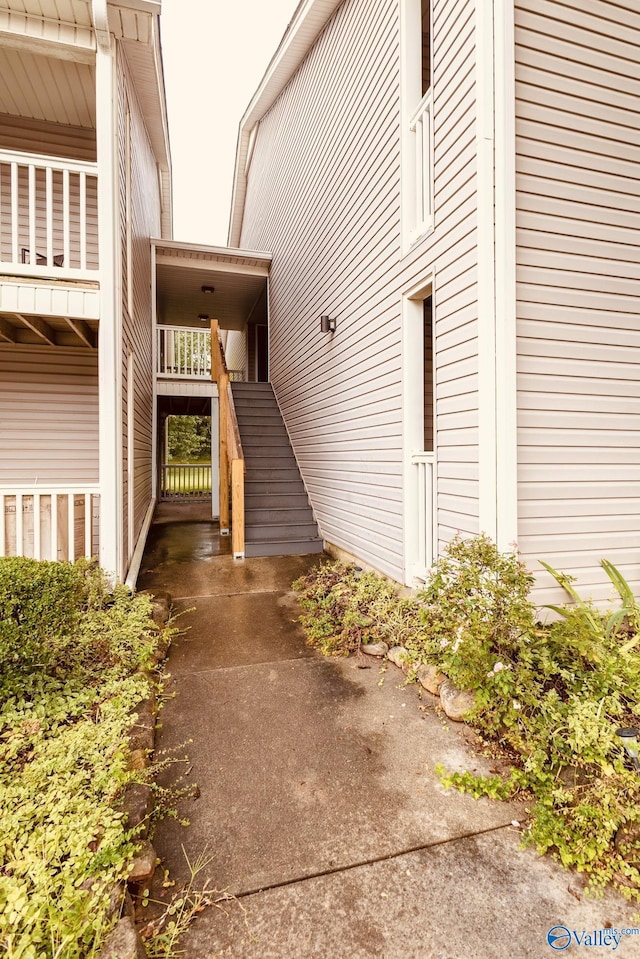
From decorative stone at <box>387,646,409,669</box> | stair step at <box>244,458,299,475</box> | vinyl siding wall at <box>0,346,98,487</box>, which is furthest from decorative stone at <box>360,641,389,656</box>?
stair step at <box>244,458,299,475</box>

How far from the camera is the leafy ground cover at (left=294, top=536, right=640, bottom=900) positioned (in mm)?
1601

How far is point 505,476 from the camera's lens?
264 cm

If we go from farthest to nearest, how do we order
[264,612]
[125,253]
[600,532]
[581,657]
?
[125,253], [264,612], [600,532], [581,657]

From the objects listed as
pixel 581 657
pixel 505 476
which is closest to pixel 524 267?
pixel 505 476

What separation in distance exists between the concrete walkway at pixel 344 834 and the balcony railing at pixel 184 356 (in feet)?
23.6

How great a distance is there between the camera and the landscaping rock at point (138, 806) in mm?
1615

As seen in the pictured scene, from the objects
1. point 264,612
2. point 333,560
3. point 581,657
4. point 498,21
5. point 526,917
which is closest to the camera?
point 526,917

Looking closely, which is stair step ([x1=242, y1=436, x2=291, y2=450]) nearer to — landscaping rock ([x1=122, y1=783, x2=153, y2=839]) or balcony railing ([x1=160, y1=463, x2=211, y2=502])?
balcony railing ([x1=160, y1=463, x2=211, y2=502])

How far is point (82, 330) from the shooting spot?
426cm

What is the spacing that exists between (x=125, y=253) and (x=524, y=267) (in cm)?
397

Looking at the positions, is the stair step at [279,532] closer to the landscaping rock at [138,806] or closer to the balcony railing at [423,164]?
the balcony railing at [423,164]

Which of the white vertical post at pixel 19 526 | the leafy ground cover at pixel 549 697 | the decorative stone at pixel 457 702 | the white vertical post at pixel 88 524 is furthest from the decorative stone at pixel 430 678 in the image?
the white vertical post at pixel 19 526

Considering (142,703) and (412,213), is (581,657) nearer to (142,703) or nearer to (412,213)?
(142,703)

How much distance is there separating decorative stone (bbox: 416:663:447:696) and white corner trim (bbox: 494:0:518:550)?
2.81 feet
